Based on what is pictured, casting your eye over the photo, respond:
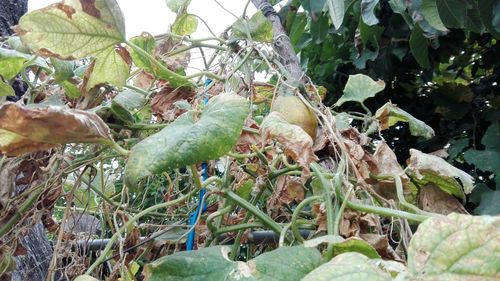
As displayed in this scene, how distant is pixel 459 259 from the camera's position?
0.31 m

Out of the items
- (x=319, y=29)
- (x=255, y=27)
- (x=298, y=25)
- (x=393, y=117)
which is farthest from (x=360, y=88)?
(x=298, y=25)

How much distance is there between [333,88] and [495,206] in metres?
0.67

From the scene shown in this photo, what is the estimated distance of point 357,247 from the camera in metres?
0.41

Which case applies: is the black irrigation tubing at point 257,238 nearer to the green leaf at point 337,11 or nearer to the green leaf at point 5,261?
the green leaf at point 5,261

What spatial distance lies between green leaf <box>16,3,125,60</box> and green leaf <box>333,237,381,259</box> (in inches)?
13.5

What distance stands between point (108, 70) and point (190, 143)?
25 centimetres

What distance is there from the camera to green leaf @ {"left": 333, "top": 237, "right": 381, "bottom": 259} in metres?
0.41

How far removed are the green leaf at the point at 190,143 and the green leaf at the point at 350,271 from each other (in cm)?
16

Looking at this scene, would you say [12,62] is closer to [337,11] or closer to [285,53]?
[285,53]

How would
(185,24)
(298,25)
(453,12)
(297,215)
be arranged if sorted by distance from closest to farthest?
1. (297,215)
2. (185,24)
3. (453,12)
4. (298,25)

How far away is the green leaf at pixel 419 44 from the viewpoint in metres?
1.25

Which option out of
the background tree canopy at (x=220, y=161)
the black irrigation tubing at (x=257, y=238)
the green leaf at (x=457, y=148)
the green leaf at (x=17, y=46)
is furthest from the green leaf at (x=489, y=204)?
the green leaf at (x=17, y=46)

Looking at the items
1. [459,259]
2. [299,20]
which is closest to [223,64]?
[459,259]

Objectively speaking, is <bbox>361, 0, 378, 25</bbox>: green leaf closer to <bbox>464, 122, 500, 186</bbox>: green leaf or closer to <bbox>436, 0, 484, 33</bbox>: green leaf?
<bbox>436, 0, 484, 33</bbox>: green leaf
